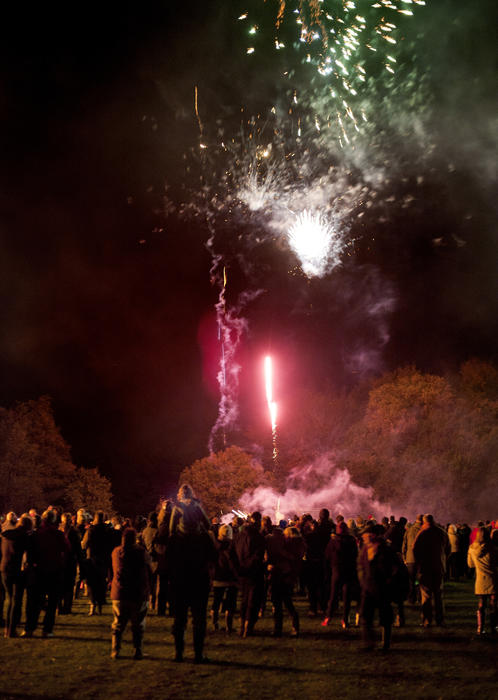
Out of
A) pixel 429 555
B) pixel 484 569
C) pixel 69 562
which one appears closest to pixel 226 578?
pixel 69 562

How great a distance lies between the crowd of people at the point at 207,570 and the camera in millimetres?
8266

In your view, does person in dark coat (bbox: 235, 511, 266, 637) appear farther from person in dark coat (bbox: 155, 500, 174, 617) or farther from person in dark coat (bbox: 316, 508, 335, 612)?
person in dark coat (bbox: 316, 508, 335, 612)

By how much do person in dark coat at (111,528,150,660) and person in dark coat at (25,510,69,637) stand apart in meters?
1.79

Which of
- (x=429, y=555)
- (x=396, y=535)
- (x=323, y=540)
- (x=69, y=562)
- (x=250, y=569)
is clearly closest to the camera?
(x=250, y=569)

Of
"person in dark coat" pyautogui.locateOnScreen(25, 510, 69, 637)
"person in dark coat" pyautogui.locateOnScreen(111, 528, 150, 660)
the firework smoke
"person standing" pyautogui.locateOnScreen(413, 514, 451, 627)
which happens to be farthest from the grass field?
the firework smoke

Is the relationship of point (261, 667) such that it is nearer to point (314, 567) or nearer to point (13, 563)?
point (13, 563)

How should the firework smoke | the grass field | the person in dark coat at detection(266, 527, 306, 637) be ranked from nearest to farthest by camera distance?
the grass field < the person in dark coat at detection(266, 527, 306, 637) < the firework smoke

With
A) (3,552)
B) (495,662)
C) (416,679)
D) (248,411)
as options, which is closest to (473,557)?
(495,662)

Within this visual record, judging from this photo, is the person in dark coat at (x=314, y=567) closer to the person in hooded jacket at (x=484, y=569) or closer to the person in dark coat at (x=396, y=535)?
the person in dark coat at (x=396, y=535)

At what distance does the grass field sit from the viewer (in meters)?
7.14

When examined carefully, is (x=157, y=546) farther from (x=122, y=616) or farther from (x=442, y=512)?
(x=442, y=512)

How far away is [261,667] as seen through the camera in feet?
27.1

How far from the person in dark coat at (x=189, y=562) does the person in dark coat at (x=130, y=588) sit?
1.96ft

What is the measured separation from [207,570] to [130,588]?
Answer: 1.10 metres
